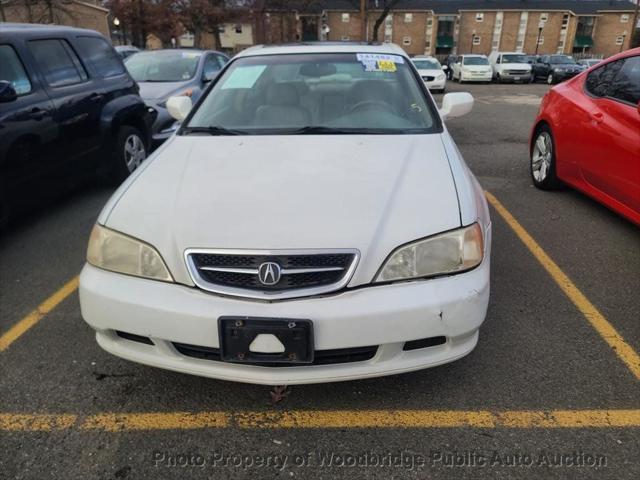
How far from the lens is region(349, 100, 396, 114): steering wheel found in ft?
10.5

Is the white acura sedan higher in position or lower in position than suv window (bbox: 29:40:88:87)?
lower

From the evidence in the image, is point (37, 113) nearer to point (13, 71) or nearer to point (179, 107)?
point (13, 71)

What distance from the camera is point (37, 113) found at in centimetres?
411

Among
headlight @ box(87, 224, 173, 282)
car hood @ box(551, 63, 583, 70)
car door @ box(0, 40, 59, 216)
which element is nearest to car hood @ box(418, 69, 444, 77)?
car hood @ box(551, 63, 583, 70)

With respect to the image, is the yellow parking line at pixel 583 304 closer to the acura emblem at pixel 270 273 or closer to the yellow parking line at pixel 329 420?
the yellow parking line at pixel 329 420

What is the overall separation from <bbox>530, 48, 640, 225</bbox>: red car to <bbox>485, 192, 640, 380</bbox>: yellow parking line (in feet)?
2.32

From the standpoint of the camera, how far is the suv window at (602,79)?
4.32 metres

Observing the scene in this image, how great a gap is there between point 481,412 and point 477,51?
231ft

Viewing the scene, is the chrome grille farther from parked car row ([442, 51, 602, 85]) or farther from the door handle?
parked car row ([442, 51, 602, 85])

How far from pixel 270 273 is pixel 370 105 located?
170 cm

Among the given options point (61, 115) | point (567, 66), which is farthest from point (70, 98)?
point (567, 66)

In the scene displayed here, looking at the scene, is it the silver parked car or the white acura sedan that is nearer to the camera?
the white acura sedan

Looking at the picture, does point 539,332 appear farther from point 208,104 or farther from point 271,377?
point 208,104

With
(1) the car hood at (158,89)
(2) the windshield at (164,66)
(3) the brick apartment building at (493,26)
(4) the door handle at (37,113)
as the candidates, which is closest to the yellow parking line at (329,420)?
(4) the door handle at (37,113)
